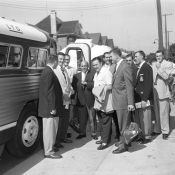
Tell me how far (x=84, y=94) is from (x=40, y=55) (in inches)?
55.7

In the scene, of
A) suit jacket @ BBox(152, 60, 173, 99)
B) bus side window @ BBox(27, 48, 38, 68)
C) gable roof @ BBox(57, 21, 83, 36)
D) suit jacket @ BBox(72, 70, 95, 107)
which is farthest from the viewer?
gable roof @ BBox(57, 21, 83, 36)

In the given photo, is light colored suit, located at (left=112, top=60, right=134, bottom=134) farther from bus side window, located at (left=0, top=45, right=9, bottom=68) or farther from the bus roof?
bus side window, located at (left=0, top=45, right=9, bottom=68)

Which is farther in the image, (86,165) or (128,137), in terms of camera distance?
(128,137)

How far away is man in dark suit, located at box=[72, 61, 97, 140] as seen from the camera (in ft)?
18.1

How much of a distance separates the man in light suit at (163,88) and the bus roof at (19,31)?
2.72 meters

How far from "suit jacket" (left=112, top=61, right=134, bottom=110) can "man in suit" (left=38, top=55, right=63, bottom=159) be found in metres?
1.11

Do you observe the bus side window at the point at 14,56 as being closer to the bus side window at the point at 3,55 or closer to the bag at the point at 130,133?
the bus side window at the point at 3,55

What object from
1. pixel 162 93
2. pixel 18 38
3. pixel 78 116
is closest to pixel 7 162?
pixel 78 116

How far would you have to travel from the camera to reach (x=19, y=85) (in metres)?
4.19

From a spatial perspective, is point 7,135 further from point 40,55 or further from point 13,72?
point 40,55

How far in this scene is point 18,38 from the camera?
422cm

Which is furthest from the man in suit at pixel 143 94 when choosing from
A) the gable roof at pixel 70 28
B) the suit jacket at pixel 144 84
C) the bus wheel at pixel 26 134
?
the gable roof at pixel 70 28

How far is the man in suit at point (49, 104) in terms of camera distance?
165 inches

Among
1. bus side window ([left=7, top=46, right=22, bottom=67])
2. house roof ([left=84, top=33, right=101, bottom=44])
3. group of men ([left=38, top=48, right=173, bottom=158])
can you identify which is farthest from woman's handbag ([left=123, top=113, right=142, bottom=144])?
house roof ([left=84, top=33, right=101, bottom=44])
